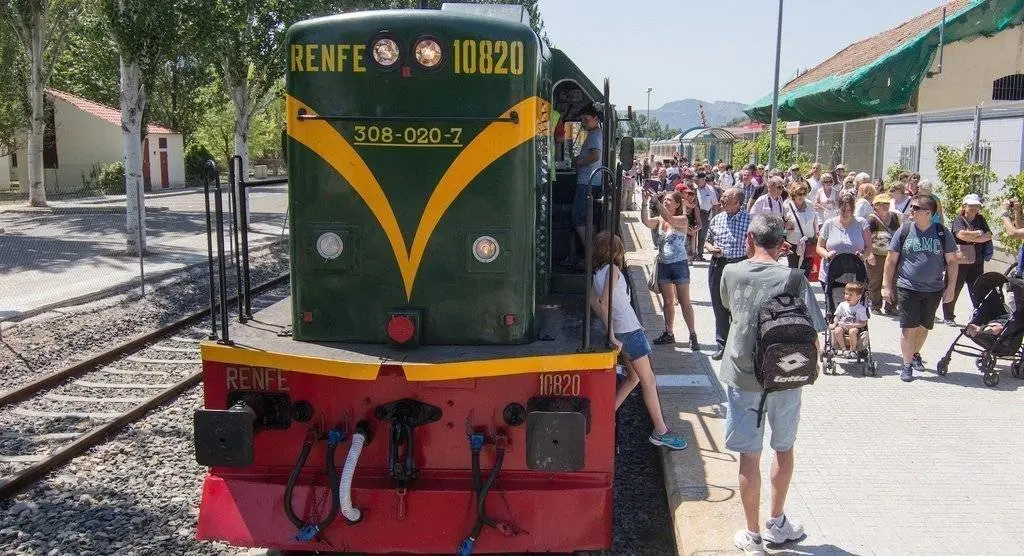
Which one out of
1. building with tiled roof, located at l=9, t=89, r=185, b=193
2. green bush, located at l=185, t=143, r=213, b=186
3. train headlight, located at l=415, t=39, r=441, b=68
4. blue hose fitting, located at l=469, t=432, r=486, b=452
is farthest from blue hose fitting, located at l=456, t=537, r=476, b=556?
green bush, located at l=185, t=143, r=213, b=186

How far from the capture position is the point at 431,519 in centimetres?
469

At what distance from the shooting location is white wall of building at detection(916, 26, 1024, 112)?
21.0 metres

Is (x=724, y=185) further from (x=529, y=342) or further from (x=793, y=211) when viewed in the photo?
(x=529, y=342)

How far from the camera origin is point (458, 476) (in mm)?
4777

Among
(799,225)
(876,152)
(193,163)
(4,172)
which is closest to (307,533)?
(799,225)

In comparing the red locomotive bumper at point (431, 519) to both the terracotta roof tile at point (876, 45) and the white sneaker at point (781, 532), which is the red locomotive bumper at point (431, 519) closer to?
the white sneaker at point (781, 532)

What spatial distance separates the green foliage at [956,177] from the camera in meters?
12.4

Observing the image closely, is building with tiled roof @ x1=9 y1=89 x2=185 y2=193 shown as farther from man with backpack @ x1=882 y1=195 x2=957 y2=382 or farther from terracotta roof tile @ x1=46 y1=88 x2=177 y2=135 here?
man with backpack @ x1=882 y1=195 x2=957 y2=382

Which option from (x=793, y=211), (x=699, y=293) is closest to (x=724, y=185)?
(x=699, y=293)

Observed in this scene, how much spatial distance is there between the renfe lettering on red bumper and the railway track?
80.3 inches

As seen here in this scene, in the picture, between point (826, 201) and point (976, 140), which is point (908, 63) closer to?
point (976, 140)

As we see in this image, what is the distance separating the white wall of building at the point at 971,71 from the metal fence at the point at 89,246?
53.0 feet

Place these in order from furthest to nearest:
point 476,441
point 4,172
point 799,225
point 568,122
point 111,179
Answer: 1. point 111,179
2. point 4,172
3. point 799,225
4. point 568,122
5. point 476,441

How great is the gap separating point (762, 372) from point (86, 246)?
18.7 m
